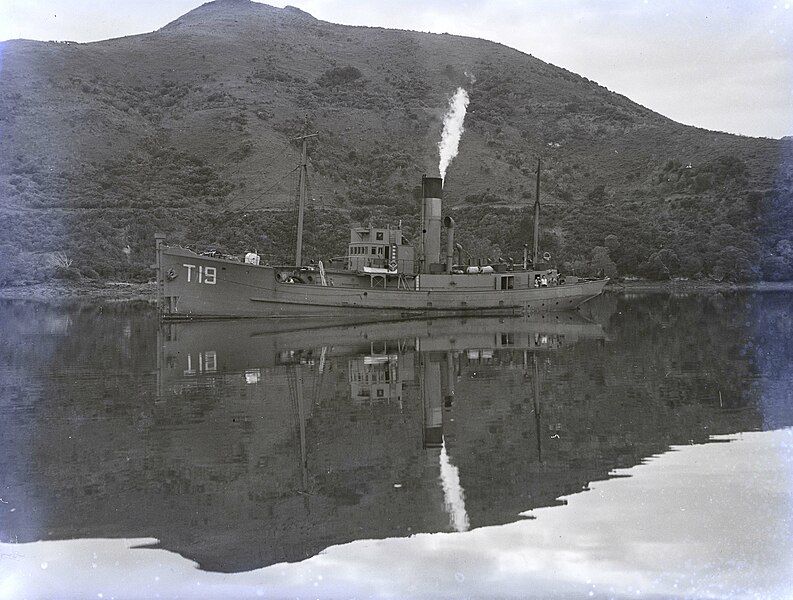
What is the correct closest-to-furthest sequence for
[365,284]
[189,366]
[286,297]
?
[189,366] < [286,297] < [365,284]

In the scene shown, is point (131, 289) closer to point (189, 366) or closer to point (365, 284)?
point (365, 284)

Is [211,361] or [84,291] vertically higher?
[84,291]

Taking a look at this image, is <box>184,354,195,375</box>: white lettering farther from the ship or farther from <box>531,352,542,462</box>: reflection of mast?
the ship

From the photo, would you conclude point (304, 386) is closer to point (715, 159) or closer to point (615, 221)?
point (615, 221)

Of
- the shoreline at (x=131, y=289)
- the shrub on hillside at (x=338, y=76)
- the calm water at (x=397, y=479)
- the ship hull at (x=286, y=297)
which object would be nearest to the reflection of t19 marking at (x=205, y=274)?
the ship hull at (x=286, y=297)

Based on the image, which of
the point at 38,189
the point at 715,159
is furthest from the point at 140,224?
the point at 715,159

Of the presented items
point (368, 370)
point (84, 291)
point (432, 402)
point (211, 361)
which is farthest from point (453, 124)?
point (432, 402)

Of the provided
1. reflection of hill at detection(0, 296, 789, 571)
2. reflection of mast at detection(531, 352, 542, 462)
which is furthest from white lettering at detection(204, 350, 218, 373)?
reflection of mast at detection(531, 352, 542, 462)
